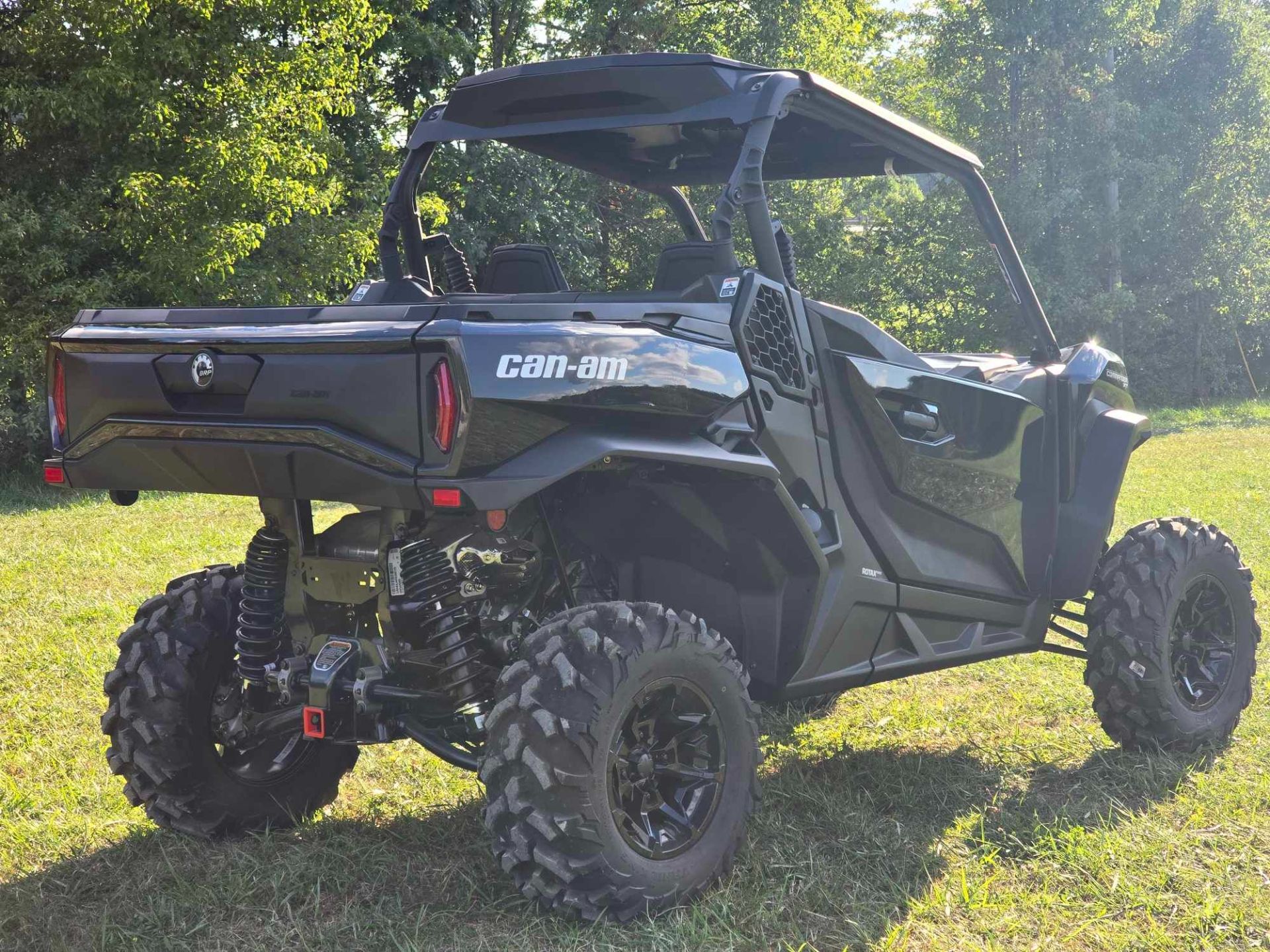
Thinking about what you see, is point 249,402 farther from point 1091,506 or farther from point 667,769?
point 1091,506

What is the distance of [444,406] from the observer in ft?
8.86

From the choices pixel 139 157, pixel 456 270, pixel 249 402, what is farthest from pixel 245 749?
pixel 139 157

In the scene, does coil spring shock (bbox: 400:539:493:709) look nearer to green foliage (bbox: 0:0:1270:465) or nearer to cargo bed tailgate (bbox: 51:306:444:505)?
cargo bed tailgate (bbox: 51:306:444:505)

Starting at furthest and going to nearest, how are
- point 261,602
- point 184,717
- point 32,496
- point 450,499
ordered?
point 32,496, point 184,717, point 261,602, point 450,499

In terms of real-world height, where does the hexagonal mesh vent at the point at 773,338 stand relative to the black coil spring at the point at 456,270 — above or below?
below

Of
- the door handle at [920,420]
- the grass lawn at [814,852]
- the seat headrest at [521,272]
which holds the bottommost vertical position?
the grass lawn at [814,852]

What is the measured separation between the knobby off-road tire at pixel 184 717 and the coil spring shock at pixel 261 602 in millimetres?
218

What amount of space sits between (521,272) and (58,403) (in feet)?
4.99

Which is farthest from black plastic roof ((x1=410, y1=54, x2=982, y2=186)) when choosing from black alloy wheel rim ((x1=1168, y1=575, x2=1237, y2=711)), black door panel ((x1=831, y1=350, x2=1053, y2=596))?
black alloy wheel rim ((x1=1168, y1=575, x2=1237, y2=711))

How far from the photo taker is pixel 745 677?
3305mm

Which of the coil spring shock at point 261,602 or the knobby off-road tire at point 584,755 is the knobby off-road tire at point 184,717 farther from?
the knobby off-road tire at point 584,755

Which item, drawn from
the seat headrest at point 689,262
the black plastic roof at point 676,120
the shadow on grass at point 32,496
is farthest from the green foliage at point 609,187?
the seat headrest at point 689,262

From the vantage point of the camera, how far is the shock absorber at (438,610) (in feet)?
10.1

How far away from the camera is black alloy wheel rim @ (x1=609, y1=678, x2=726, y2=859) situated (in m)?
3.08
